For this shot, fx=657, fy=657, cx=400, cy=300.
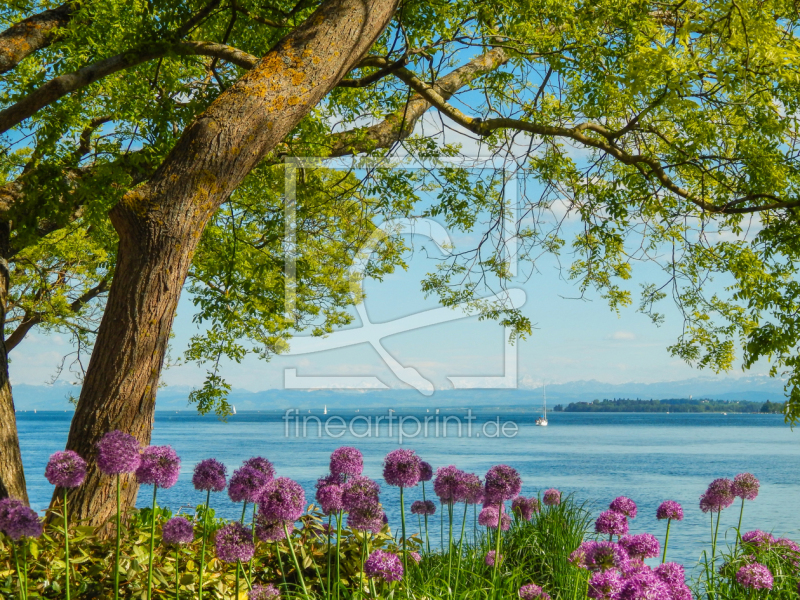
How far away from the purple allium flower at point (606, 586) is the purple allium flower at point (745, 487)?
1.86 metres

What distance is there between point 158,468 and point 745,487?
339cm

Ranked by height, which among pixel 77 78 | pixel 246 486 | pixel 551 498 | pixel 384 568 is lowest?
pixel 551 498

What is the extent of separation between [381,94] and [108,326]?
4774 mm

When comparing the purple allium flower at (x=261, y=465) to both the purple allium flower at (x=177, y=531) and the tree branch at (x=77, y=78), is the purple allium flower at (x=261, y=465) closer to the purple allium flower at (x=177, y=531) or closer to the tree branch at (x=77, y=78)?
the purple allium flower at (x=177, y=531)

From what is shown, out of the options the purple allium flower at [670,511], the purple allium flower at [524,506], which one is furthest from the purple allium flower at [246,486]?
the purple allium flower at [524,506]

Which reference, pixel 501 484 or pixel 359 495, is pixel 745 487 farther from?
pixel 359 495

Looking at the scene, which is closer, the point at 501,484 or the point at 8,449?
the point at 501,484

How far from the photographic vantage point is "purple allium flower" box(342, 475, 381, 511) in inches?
118

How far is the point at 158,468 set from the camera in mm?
2965

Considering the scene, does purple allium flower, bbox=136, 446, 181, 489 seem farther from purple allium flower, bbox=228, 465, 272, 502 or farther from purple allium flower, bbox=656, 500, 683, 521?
purple allium flower, bbox=656, 500, 683, 521

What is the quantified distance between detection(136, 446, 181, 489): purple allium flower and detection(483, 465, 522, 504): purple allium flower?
151cm

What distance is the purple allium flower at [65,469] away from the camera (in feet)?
9.86

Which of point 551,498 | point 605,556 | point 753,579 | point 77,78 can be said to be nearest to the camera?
point 605,556

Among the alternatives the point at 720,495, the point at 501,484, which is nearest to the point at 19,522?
the point at 501,484
